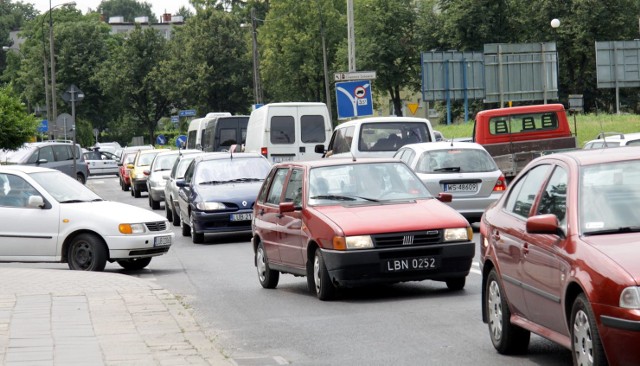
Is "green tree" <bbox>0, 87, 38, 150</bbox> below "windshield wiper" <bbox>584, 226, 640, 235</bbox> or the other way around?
the other way around

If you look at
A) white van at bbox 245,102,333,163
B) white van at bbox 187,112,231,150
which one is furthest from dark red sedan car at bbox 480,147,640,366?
white van at bbox 187,112,231,150

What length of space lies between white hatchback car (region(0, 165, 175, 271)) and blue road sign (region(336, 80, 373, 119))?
1817cm

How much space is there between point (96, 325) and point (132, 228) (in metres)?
6.57

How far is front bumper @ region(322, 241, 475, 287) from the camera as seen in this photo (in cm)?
1273

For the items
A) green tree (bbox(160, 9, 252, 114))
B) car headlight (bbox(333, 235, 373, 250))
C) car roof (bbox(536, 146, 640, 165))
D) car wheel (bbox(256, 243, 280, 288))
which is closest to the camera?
car roof (bbox(536, 146, 640, 165))

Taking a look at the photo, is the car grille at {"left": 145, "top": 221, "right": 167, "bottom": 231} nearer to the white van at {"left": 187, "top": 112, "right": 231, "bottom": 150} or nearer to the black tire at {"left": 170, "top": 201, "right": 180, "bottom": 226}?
the black tire at {"left": 170, "top": 201, "right": 180, "bottom": 226}

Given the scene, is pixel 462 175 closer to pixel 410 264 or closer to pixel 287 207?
pixel 287 207

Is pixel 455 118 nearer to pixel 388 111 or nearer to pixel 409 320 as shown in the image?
pixel 388 111

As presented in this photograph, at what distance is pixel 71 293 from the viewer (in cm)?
1403

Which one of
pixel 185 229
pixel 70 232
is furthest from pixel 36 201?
pixel 185 229

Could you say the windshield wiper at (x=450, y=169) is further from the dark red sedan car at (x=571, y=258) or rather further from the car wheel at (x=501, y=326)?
the car wheel at (x=501, y=326)

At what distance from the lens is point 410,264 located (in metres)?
12.9

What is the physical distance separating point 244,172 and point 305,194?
10892 mm

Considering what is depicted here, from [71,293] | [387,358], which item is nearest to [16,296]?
[71,293]
